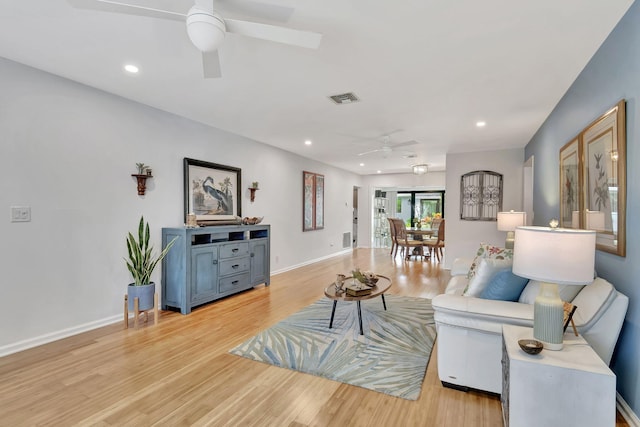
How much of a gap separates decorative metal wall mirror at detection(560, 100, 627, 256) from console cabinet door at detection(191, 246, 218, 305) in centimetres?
378

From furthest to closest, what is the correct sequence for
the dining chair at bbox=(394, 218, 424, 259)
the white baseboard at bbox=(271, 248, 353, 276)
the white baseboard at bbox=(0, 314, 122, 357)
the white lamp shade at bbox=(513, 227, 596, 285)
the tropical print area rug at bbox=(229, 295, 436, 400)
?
the dining chair at bbox=(394, 218, 424, 259)
the white baseboard at bbox=(271, 248, 353, 276)
the white baseboard at bbox=(0, 314, 122, 357)
the tropical print area rug at bbox=(229, 295, 436, 400)
the white lamp shade at bbox=(513, 227, 596, 285)

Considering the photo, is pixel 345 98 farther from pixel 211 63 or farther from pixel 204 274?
pixel 204 274

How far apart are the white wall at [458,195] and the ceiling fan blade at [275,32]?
5332 millimetres

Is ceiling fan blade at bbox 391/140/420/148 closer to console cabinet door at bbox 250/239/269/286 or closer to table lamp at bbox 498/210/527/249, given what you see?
table lamp at bbox 498/210/527/249

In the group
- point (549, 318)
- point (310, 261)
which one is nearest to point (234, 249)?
point (310, 261)

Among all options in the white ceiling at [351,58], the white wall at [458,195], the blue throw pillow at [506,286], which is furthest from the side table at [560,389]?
the white wall at [458,195]

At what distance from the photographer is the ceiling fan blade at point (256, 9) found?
6.05ft

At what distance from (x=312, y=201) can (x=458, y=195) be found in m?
3.10

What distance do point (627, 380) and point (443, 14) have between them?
2385 millimetres

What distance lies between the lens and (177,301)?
12.1 ft

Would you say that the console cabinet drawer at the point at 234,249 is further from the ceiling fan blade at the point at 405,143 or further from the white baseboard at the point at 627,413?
the white baseboard at the point at 627,413

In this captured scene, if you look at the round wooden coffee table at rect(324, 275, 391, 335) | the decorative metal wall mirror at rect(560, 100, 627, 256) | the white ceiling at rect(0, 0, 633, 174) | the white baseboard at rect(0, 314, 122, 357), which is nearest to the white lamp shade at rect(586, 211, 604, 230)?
the decorative metal wall mirror at rect(560, 100, 627, 256)

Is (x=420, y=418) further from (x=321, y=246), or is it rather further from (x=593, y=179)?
(x=321, y=246)

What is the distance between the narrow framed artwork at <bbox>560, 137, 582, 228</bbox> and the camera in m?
2.71
